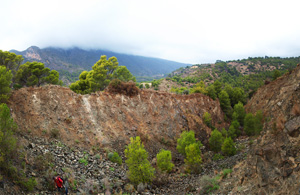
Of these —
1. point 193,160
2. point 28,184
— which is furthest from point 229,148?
point 28,184

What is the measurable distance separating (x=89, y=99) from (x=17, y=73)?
32.9 ft

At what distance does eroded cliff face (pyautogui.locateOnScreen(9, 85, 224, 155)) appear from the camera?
1858 centimetres

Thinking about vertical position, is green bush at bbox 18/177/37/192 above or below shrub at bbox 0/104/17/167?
below

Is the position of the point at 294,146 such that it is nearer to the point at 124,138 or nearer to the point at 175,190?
the point at 175,190

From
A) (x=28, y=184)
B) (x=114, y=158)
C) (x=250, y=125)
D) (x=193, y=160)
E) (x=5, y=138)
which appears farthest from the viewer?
(x=250, y=125)

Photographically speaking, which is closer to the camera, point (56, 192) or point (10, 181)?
point (10, 181)

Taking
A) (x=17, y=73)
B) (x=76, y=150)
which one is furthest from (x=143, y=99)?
(x=17, y=73)

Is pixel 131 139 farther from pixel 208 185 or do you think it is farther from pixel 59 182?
pixel 208 185

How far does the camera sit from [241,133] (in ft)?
127

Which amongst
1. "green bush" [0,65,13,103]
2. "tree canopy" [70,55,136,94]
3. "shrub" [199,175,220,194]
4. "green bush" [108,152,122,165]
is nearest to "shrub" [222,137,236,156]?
"shrub" [199,175,220,194]

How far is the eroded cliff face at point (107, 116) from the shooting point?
731 inches

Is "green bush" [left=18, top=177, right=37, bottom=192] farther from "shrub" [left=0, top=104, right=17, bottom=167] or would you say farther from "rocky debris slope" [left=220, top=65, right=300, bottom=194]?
"rocky debris slope" [left=220, top=65, right=300, bottom=194]

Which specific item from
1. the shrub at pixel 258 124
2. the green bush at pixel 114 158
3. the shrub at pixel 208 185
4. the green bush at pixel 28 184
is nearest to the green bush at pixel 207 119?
the shrub at pixel 258 124

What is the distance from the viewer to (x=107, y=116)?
25.0 meters
